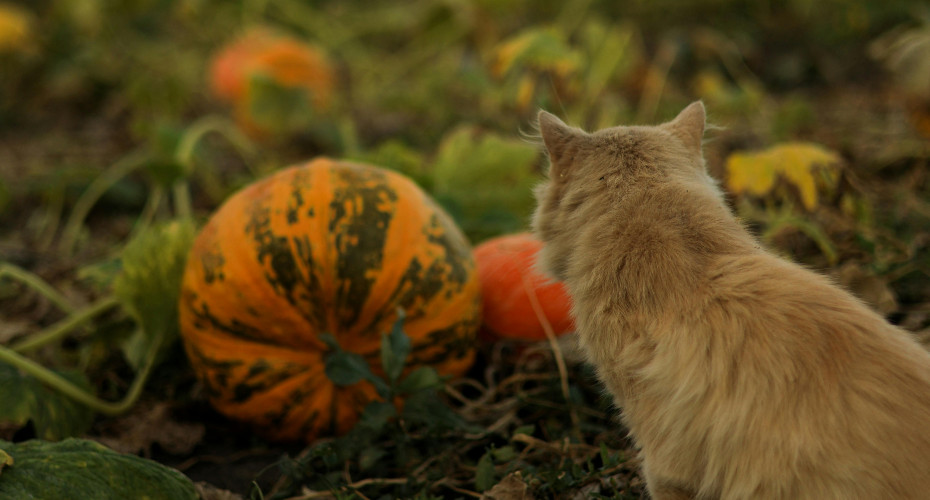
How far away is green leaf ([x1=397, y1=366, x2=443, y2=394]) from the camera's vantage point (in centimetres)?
223

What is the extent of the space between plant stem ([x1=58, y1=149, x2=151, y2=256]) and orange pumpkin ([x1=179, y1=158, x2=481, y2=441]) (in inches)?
58.8

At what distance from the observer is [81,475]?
1833 mm

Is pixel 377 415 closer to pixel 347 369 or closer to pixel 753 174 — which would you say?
pixel 347 369

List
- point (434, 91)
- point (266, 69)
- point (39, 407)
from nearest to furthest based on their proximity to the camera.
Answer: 1. point (39, 407)
2. point (266, 69)
3. point (434, 91)

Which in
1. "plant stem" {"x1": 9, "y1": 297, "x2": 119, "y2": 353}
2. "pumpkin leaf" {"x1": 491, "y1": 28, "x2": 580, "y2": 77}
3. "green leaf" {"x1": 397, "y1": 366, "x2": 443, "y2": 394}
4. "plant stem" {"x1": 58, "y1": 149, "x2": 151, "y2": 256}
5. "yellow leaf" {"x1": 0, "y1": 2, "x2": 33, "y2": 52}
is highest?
"yellow leaf" {"x1": 0, "y1": 2, "x2": 33, "y2": 52}

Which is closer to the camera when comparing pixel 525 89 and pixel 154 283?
pixel 154 283

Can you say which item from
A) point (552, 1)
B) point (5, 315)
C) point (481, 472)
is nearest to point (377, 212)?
point (481, 472)

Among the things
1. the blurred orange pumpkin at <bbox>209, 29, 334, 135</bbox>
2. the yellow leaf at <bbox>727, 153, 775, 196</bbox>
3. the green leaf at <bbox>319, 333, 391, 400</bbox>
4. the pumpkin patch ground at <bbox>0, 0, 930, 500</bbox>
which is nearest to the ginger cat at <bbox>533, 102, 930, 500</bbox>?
the pumpkin patch ground at <bbox>0, 0, 930, 500</bbox>

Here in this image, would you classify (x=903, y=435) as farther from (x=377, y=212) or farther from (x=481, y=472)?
(x=377, y=212)

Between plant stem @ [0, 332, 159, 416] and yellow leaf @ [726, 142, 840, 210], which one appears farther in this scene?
yellow leaf @ [726, 142, 840, 210]

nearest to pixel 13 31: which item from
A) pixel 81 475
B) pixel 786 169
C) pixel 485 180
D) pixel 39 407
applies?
pixel 485 180

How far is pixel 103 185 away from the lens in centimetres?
407

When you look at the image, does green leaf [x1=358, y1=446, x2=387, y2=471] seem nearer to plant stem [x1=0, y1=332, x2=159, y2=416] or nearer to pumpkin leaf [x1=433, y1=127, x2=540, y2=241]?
plant stem [x1=0, y1=332, x2=159, y2=416]

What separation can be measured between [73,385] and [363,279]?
99cm
